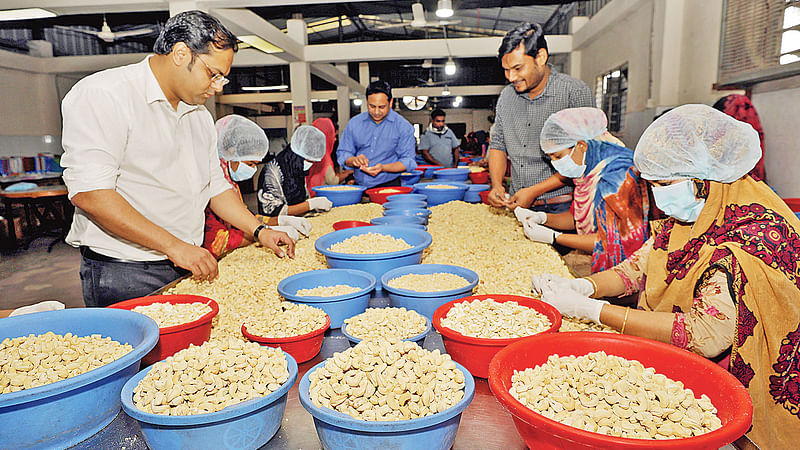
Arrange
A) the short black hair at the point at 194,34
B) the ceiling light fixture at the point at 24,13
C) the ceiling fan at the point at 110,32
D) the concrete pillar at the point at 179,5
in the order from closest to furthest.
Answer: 1. the short black hair at the point at 194,34
2. the concrete pillar at the point at 179,5
3. the ceiling light fixture at the point at 24,13
4. the ceiling fan at the point at 110,32

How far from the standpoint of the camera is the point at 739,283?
4.45 ft

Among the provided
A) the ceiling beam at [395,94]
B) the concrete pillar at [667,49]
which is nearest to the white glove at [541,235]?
the concrete pillar at [667,49]

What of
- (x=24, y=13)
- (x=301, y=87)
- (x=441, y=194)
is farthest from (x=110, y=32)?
(x=441, y=194)

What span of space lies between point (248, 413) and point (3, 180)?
1085 centimetres

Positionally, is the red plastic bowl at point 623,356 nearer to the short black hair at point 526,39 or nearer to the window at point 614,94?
the short black hair at point 526,39

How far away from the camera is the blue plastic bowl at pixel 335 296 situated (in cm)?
146

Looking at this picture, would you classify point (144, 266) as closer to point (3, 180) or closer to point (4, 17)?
point (4, 17)

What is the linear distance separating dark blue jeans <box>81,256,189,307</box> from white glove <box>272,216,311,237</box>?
841 mm

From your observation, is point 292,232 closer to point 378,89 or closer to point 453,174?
point 378,89

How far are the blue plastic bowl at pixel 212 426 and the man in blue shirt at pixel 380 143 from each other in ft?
11.6

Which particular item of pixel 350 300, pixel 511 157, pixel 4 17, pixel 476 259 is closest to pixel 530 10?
pixel 511 157

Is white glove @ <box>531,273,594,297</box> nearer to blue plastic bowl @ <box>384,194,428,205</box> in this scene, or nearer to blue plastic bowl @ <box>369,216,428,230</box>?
blue plastic bowl @ <box>369,216,428,230</box>

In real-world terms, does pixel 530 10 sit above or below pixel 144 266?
above

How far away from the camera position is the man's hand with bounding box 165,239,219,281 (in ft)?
5.56
